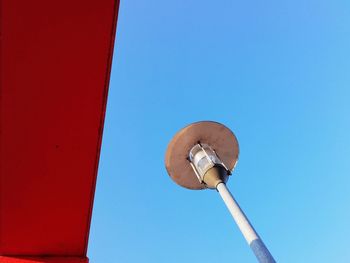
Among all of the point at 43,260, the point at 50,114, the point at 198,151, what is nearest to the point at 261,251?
the point at 43,260

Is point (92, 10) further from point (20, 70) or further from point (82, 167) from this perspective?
point (82, 167)

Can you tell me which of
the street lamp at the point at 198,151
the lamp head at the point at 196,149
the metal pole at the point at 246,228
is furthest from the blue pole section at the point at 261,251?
the lamp head at the point at 196,149

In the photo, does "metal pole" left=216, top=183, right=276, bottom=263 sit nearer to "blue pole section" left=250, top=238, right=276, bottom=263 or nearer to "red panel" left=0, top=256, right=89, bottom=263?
"blue pole section" left=250, top=238, right=276, bottom=263

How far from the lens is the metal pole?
2.35 metres

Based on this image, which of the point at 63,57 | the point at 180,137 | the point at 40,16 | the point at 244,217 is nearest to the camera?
the point at 40,16

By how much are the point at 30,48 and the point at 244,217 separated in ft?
6.89

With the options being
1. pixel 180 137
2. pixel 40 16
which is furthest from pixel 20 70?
pixel 180 137

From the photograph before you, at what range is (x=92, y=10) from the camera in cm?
158

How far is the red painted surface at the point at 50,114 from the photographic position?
159cm

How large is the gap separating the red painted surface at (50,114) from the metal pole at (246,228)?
1235 millimetres

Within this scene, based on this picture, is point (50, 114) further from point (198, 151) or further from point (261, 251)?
point (198, 151)

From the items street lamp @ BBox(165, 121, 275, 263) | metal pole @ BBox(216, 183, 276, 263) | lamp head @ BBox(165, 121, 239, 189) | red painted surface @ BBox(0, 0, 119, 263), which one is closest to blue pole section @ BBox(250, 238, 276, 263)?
metal pole @ BBox(216, 183, 276, 263)

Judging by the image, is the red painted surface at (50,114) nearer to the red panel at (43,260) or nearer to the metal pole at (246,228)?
Answer: the red panel at (43,260)

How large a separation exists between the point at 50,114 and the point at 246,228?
5.89 ft
